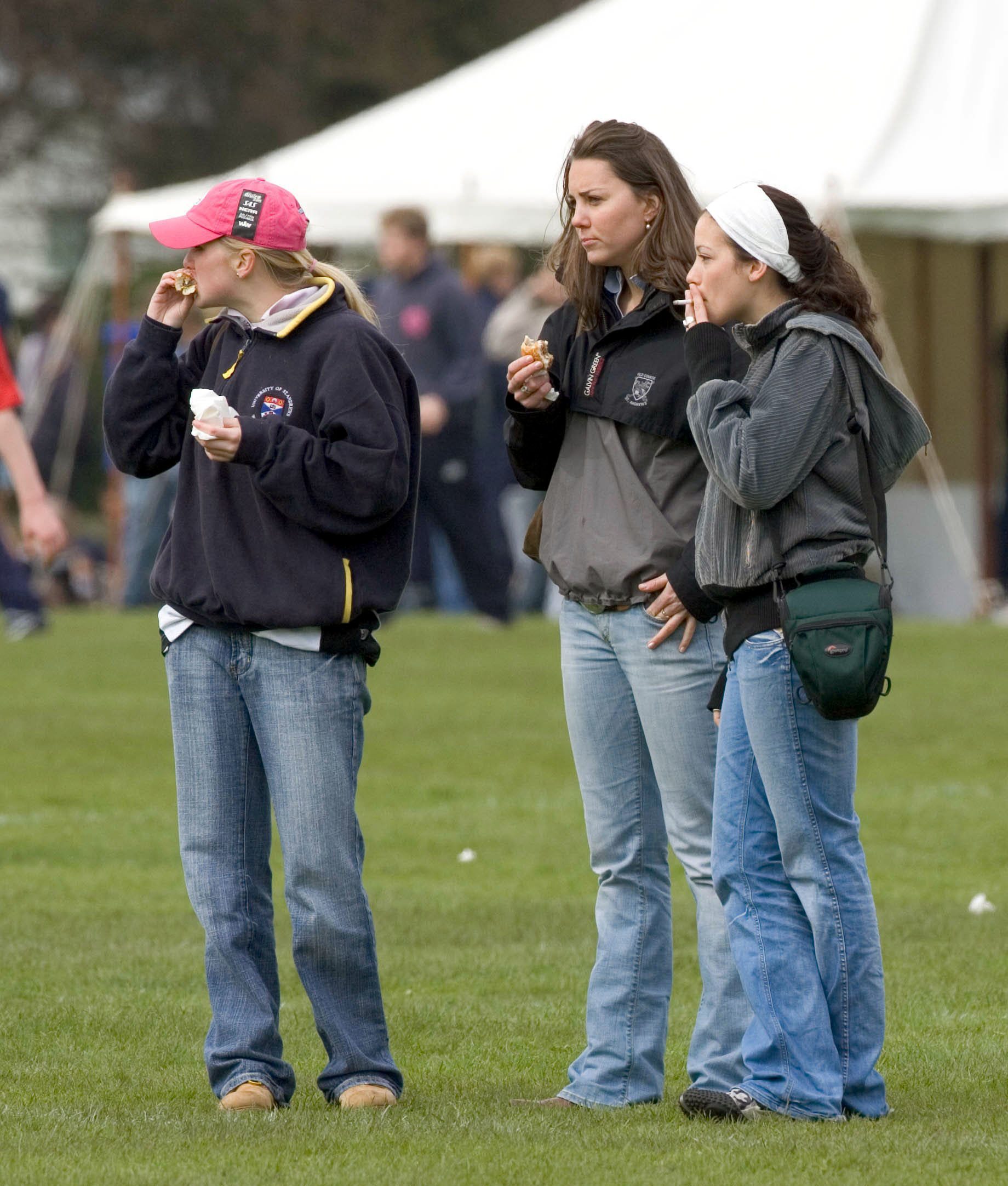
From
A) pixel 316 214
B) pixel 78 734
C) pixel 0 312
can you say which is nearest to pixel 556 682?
pixel 78 734

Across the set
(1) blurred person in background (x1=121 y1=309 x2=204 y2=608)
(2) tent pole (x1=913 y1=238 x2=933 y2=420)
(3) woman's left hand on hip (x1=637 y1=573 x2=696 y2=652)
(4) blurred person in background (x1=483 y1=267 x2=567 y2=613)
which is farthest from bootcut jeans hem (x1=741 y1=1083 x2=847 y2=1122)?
(2) tent pole (x1=913 y1=238 x2=933 y2=420)

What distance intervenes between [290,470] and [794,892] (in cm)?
129

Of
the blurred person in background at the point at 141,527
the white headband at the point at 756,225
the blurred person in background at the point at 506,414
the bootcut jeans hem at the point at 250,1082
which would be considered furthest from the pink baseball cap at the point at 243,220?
the blurred person in background at the point at 141,527

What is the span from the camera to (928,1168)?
14.1ft

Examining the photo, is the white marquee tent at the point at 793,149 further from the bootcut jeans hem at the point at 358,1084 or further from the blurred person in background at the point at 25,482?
the bootcut jeans hem at the point at 358,1084

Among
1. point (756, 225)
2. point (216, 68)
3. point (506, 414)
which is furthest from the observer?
point (216, 68)

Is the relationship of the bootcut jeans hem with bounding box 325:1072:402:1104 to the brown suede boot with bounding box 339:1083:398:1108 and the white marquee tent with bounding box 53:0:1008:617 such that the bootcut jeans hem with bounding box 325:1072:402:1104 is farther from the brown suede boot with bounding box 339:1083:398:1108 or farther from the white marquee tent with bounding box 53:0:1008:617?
the white marquee tent with bounding box 53:0:1008:617

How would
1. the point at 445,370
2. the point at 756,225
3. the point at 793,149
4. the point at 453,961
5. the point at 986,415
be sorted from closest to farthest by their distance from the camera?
the point at 756,225 < the point at 453,961 < the point at 445,370 < the point at 793,149 < the point at 986,415

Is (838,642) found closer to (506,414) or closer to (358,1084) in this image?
(358,1084)

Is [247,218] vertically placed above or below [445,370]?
above

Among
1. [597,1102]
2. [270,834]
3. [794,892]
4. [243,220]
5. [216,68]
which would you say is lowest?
[597,1102]

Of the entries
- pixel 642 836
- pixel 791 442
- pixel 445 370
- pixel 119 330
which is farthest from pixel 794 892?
pixel 119 330

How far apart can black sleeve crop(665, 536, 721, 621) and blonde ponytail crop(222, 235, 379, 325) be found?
82cm

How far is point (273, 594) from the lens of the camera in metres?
4.68
